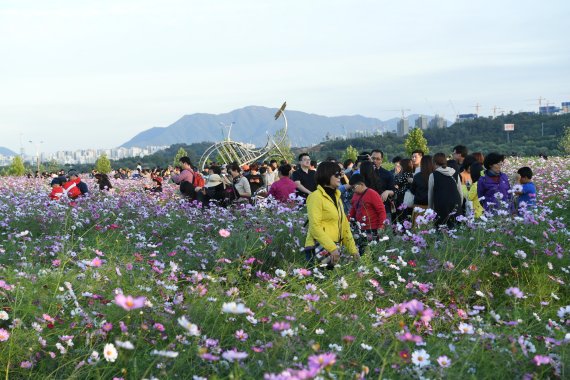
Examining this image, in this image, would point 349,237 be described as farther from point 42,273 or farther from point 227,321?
point 42,273

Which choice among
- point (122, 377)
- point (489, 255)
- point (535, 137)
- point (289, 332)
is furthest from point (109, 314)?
point (535, 137)

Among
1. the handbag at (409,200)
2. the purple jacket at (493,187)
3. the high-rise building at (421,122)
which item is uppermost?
the high-rise building at (421,122)

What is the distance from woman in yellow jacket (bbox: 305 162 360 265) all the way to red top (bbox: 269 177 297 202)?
412 centimetres

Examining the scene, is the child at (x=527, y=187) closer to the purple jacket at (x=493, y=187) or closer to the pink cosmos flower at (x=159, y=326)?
the purple jacket at (x=493, y=187)

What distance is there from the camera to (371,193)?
698 cm

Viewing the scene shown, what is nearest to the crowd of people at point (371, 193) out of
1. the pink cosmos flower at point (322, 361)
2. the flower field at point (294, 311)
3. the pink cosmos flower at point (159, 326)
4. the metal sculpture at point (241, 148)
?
the flower field at point (294, 311)

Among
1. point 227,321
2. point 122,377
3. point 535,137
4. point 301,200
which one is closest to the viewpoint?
point 122,377

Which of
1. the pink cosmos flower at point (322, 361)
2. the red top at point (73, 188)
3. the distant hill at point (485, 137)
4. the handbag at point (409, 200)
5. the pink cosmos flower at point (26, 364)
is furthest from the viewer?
the distant hill at point (485, 137)

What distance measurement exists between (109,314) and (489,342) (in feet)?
7.32

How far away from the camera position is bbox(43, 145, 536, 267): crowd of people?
607 cm

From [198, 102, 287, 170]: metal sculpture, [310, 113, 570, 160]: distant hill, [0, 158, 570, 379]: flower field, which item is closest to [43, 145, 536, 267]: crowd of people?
[0, 158, 570, 379]: flower field

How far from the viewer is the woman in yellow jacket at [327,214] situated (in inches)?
233

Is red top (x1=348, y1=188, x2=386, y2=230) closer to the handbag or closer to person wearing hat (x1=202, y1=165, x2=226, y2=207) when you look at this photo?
the handbag

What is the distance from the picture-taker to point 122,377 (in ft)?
11.4
